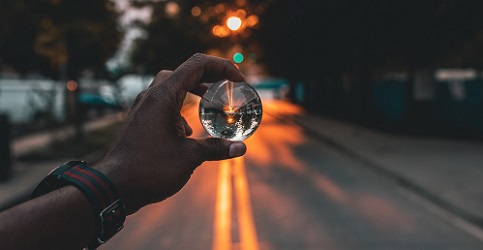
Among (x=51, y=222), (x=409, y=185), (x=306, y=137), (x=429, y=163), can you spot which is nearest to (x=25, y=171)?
(x=409, y=185)

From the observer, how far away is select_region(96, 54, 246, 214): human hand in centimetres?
121

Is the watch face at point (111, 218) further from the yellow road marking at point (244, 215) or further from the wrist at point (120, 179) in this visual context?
the yellow road marking at point (244, 215)

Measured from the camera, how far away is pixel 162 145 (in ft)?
4.13

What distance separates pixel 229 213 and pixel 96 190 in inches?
302

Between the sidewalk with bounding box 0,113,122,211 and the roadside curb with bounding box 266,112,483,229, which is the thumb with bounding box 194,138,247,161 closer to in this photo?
the roadside curb with bounding box 266,112,483,229

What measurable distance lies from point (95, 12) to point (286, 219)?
11.0 metres

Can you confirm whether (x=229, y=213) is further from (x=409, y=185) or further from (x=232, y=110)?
(x=232, y=110)

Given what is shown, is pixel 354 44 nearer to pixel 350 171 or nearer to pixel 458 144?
pixel 458 144

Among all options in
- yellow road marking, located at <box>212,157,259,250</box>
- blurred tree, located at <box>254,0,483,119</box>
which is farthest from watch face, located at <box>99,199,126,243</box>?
blurred tree, located at <box>254,0,483,119</box>

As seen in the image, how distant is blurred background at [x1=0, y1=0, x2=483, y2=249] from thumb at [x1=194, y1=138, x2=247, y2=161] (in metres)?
0.25

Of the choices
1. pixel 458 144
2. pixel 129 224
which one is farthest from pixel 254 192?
pixel 458 144

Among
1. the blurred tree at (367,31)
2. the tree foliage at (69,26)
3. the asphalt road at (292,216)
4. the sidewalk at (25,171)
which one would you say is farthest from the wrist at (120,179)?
the blurred tree at (367,31)

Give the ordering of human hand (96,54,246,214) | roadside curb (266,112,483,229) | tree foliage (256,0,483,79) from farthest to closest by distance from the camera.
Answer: tree foliage (256,0,483,79) < roadside curb (266,112,483,229) < human hand (96,54,246,214)

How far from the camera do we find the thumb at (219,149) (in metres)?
1.28
